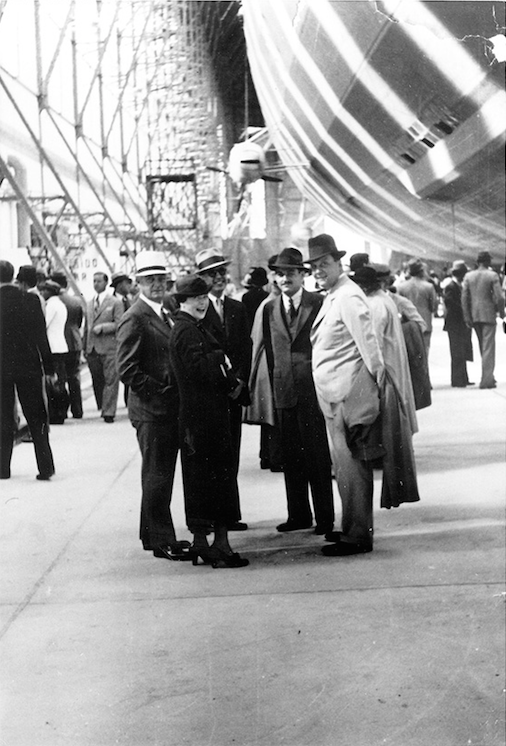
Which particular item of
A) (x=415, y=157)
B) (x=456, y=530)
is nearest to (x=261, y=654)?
(x=456, y=530)

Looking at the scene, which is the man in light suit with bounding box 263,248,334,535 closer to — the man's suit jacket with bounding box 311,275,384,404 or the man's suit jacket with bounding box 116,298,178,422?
the man's suit jacket with bounding box 311,275,384,404

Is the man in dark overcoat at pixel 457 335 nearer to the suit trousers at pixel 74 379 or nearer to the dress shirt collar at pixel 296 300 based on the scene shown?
the dress shirt collar at pixel 296 300

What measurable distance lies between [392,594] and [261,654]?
29.8 inches

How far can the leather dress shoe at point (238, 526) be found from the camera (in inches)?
165

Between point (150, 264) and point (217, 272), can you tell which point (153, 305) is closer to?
point (150, 264)

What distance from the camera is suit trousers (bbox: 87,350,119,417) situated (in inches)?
113

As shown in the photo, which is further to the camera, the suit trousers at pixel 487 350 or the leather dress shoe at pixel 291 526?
the leather dress shoe at pixel 291 526

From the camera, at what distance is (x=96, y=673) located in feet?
8.94

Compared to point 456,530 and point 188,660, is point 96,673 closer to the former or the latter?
point 188,660

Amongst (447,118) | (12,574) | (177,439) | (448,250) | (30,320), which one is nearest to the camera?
(30,320)

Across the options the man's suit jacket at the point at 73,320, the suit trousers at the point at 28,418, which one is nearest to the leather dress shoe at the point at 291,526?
the man's suit jacket at the point at 73,320

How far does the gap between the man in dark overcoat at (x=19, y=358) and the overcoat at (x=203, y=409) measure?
1.00m

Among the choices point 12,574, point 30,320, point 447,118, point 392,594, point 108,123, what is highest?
point 447,118

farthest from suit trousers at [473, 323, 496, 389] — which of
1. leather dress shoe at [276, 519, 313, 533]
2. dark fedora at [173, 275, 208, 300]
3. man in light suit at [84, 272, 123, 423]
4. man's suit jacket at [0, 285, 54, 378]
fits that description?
man's suit jacket at [0, 285, 54, 378]
